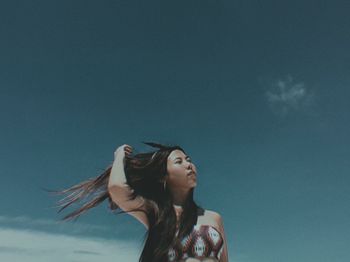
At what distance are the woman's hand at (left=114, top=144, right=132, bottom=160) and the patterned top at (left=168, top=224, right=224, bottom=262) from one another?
1246 mm

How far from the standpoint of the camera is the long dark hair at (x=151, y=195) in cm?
632

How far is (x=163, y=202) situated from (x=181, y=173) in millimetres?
417

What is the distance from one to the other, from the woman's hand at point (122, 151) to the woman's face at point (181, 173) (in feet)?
1.69

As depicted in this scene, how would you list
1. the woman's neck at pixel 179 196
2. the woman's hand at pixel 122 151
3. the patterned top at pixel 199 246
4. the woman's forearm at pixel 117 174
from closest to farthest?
the patterned top at pixel 199 246, the woman's forearm at pixel 117 174, the woman's hand at pixel 122 151, the woman's neck at pixel 179 196

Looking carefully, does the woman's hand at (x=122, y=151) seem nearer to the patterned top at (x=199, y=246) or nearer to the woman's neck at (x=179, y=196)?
the woman's neck at (x=179, y=196)

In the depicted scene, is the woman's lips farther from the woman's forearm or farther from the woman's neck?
the woman's forearm

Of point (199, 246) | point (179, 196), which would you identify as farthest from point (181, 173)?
point (199, 246)

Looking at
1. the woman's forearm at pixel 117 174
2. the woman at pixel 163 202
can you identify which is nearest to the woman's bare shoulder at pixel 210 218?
the woman at pixel 163 202

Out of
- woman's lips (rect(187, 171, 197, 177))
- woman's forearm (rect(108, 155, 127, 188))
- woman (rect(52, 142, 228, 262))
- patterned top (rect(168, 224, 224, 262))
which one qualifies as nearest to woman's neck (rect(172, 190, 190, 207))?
woman (rect(52, 142, 228, 262))

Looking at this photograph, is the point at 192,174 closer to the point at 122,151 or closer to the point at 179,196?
the point at 179,196

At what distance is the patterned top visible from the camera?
6012 millimetres

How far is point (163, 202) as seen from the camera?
6664 mm

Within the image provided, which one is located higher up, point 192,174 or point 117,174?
point 192,174

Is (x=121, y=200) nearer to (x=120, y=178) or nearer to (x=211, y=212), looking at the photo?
(x=120, y=178)
